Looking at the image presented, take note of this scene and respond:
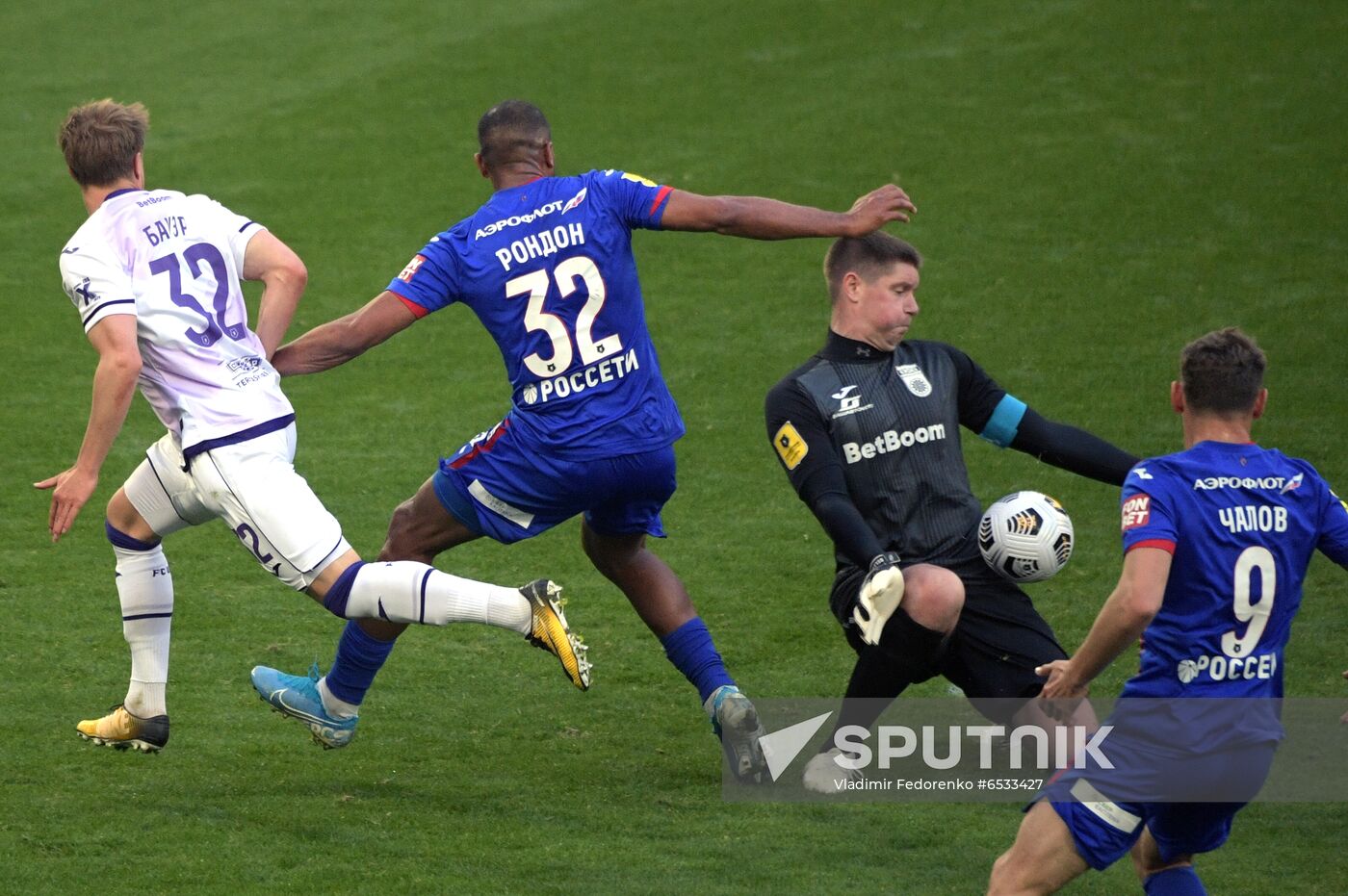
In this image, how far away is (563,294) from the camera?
514 centimetres

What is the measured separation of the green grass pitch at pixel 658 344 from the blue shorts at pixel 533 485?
837 mm

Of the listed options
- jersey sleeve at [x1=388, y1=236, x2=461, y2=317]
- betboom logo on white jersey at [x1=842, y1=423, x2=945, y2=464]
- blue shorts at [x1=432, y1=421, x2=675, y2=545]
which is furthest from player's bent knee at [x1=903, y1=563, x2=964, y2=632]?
jersey sleeve at [x1=388, y1=236, x2=461, y2=317]

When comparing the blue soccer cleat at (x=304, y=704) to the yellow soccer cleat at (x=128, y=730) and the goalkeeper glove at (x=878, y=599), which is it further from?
the goalkeeper glove at (x=878, y=599)

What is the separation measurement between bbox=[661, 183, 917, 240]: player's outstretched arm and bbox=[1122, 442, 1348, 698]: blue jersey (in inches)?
55.7

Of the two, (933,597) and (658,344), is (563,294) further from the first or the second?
(658,344)

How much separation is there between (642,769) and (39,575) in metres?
3.08

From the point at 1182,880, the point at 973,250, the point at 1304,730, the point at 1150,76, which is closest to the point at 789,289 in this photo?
the point at 973,250

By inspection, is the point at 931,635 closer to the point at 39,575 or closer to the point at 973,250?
the point at 39,575

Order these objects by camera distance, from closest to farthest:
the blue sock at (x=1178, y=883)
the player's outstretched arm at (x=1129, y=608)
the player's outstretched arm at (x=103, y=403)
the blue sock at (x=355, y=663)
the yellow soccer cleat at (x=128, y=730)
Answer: the player's outstretched arm at (x=1129, y=608) < the blue sock at (x=1178, y=883) < the player's outstretched arm at (x=103, y=403) < the yellow soccer cleat at (x=128, y=730) < the blue sock at (x=355, y=663)

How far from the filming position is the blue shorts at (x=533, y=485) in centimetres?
519

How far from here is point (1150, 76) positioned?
540 inches

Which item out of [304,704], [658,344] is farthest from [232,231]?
[658,344]

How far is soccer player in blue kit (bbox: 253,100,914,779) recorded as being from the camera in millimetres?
5145

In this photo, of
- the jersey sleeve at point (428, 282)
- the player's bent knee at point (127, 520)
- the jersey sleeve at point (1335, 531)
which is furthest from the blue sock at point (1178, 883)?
the player's bent knee at point (127, 520)
